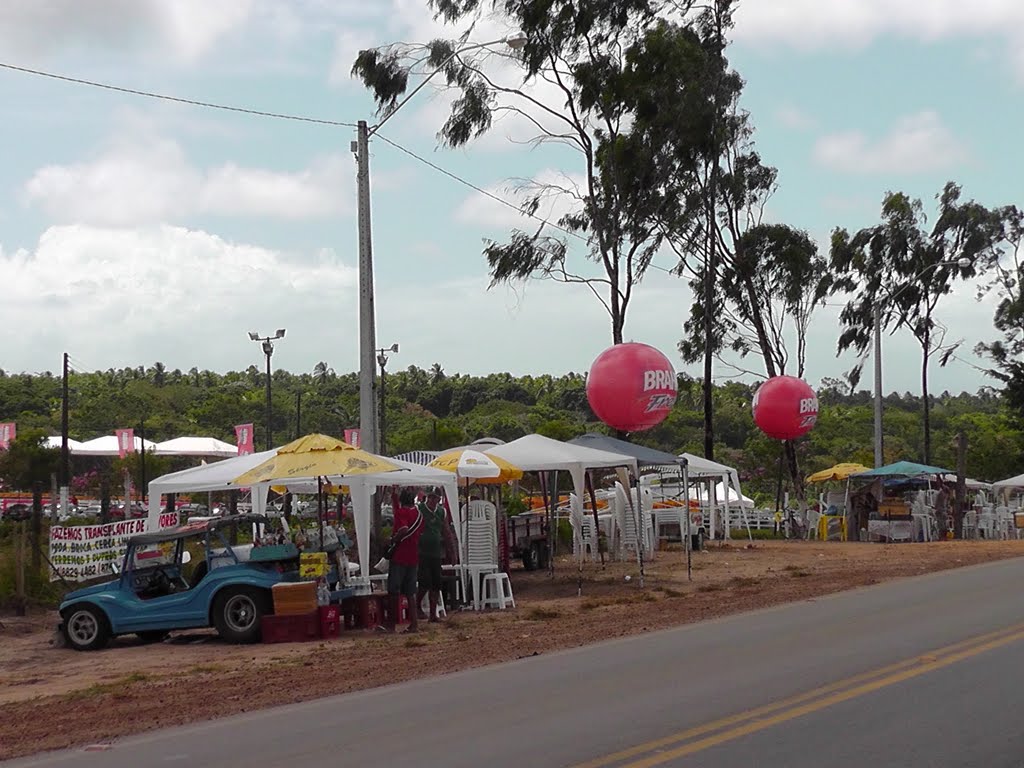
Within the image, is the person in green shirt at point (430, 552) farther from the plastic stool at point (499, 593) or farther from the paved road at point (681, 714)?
the paved road at point (681, 714)

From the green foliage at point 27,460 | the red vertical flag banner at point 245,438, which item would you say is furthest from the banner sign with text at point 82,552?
the green foliage at point 27,460

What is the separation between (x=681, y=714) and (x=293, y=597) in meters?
7.75

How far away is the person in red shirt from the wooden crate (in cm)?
121

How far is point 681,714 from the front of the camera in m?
9.27

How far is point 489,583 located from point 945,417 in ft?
269

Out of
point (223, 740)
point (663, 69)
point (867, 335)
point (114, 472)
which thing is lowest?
point (223, 740)

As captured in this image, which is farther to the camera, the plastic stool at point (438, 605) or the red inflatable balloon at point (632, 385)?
the red inflatable balloon at point (632, 385)

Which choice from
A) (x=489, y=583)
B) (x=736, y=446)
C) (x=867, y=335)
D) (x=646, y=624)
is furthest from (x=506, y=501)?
(x=736, y=446)

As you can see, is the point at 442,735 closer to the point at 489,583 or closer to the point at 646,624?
the point at 646,624

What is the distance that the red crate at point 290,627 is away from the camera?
15.9 metres

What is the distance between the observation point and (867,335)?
53781 mm

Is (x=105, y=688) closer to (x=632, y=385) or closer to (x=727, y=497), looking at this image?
(x=632, y=385)

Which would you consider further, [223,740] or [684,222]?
[684,222]

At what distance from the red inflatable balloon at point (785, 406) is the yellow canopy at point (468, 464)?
1095cm
